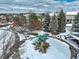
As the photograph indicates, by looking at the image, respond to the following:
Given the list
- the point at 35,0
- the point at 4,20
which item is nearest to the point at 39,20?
the point at 4,20

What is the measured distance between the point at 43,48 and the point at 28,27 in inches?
84.1

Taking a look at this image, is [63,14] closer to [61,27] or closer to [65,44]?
[61,27]

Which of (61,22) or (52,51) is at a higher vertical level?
(61,22)

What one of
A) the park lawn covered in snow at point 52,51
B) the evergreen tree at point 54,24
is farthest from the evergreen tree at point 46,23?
the park lawn covered in snow at point 52,51

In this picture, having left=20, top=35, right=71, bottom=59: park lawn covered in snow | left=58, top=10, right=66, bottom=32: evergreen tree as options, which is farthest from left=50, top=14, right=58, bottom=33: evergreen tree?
left=20, top=35, right=71, bottom=59: park lawn covered in snow

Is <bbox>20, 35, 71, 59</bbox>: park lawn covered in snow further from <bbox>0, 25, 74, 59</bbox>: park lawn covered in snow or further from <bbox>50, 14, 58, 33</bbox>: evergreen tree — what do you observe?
<bbox>50, 14, 58, 33</bbox>: evergreen tree

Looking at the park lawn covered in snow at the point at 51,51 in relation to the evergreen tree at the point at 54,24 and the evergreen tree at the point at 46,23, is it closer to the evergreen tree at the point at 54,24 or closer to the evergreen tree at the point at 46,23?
the evergreen tree at the point at 54,24

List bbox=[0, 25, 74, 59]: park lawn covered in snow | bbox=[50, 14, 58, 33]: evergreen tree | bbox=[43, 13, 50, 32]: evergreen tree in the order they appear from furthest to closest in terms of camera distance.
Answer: bbox=[43, 13, 50, 32]: evergreen tree < bbox=[50, 14, 58, 33]: evergreen tree < bbox=[0, 25, 74, 59]: park lawn covered in snow

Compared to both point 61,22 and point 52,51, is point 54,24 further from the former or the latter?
point 52,51

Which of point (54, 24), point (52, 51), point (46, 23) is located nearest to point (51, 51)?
point (52, 51)

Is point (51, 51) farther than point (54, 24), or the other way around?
point (54, 24)

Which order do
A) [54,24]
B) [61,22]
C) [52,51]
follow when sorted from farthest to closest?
1. [61,22]
2. [54,24]
3. [52,51]

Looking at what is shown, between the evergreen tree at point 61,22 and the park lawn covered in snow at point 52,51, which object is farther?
the evergreen tree at point 61,22

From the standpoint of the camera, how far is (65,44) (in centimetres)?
450
